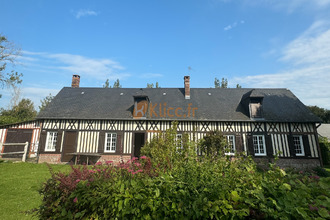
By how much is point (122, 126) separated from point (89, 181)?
10.0 metres

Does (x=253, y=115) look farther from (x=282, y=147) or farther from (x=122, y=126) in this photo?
(x=122, y=126)

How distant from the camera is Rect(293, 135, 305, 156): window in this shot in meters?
11.4

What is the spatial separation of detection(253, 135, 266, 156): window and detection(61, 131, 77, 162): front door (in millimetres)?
12695

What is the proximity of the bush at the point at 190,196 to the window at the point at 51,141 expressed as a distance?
11.6 meters

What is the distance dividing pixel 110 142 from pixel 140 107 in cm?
332

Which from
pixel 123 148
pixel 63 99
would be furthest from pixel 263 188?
pixel 63 99

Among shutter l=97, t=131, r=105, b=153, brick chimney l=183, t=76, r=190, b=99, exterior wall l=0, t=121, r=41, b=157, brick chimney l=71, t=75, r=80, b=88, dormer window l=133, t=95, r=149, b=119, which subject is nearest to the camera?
shutter l=97, t=131, r=105, b=153

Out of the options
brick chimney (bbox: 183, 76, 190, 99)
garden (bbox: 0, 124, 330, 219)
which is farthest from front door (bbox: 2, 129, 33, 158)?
garden (bbox: 0, 124, 330, 219)

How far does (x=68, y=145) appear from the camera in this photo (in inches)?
469

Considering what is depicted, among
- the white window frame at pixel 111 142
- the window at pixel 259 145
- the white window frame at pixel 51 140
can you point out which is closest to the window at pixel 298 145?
the window at pixel 259 145

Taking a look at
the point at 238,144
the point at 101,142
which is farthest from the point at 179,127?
the point at 101,142

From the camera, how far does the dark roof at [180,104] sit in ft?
40.1

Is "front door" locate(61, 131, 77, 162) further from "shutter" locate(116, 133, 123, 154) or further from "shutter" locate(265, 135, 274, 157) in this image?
"shutter" locate(265, 135, 274, 157)

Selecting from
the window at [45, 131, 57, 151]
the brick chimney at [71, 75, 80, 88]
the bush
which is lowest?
the bush
